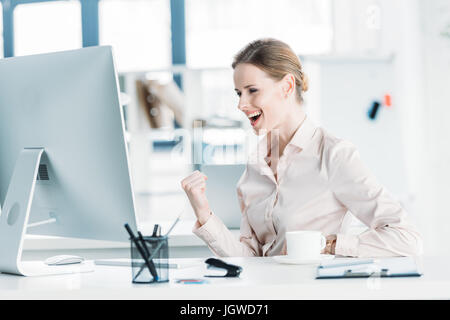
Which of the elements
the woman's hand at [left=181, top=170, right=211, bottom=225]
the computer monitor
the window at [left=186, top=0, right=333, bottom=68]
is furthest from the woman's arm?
the window at [left=186, top=0, right=333, bottom=68]

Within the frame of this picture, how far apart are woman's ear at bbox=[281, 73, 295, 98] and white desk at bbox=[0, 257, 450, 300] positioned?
2.50 ft

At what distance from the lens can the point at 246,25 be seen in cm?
595

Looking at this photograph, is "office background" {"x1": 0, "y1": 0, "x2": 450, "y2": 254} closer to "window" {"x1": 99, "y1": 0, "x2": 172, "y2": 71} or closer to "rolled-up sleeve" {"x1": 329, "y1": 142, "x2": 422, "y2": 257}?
"window" {"x1": 99, "y1": 0, "x2": 172, "y2": 71}

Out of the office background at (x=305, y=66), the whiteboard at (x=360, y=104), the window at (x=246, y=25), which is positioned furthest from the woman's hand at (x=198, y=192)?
the window at (x=246, y=25)

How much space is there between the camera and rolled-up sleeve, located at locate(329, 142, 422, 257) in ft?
5.32

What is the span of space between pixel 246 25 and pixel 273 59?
4.19 m

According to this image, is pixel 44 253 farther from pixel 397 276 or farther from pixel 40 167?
pixel 397 276

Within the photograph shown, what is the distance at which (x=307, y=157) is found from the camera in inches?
72.9

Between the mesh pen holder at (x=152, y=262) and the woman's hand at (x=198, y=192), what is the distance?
365 millimetres

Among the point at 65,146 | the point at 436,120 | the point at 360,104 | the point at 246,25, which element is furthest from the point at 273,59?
the point at 246,25

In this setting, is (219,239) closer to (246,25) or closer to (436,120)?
(436,120)

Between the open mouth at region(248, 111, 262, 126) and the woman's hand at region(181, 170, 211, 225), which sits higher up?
the open mouth at region(248, 111, 262, 126)

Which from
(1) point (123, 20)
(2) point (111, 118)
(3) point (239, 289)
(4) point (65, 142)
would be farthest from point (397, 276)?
(1) point (123, 20)

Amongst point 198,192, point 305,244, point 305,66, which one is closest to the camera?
point 305,244
